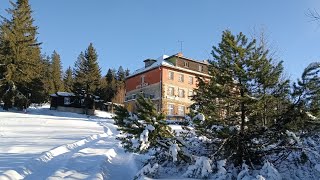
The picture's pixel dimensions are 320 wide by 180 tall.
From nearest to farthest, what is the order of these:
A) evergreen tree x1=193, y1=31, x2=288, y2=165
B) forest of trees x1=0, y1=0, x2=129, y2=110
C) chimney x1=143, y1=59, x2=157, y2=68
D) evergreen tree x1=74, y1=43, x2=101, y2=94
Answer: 1. evergreen tree x1=193, y1=31, x2=288, y2=165
2. forest of trees x1=0, y1=0, x2=129, y2=110
3. evergreen tree x1=74, y1=43, x2=101, y2=94
4. chimney x1=143, y1=59, x2=157, y2=68

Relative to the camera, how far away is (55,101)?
63.8m

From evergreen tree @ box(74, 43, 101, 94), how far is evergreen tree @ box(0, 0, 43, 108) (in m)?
8.63

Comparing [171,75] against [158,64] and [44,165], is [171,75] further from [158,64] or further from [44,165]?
[44,165]

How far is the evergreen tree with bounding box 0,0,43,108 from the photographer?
49.5 meters

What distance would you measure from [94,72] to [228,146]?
52816mm

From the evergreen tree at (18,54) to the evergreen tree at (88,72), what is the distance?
8.63 meters

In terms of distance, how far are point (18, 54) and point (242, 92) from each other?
44944 millimetres

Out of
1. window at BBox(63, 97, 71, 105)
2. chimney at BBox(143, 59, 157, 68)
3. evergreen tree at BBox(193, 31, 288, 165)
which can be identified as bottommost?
evergreen tree at BBox(193, 31, 288, 165)

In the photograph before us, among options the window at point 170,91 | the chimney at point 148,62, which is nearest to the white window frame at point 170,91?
the window at point 170,91

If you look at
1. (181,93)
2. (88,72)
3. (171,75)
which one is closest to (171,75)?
(171,75)

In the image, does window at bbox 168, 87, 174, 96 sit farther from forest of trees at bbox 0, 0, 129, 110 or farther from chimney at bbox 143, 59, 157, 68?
forest of trees at bbox 0, 0, 129, 110

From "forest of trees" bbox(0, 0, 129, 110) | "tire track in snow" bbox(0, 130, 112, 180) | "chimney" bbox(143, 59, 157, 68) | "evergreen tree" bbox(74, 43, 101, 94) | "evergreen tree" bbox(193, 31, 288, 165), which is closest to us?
"tire track in snow" bbox(0, 130, 112, 180)

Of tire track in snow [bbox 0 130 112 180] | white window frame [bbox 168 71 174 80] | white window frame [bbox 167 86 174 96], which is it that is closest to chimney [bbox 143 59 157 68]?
white window frame [bbox 168 71 174 80]

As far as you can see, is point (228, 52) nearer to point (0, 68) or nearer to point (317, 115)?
point (317, 115)
